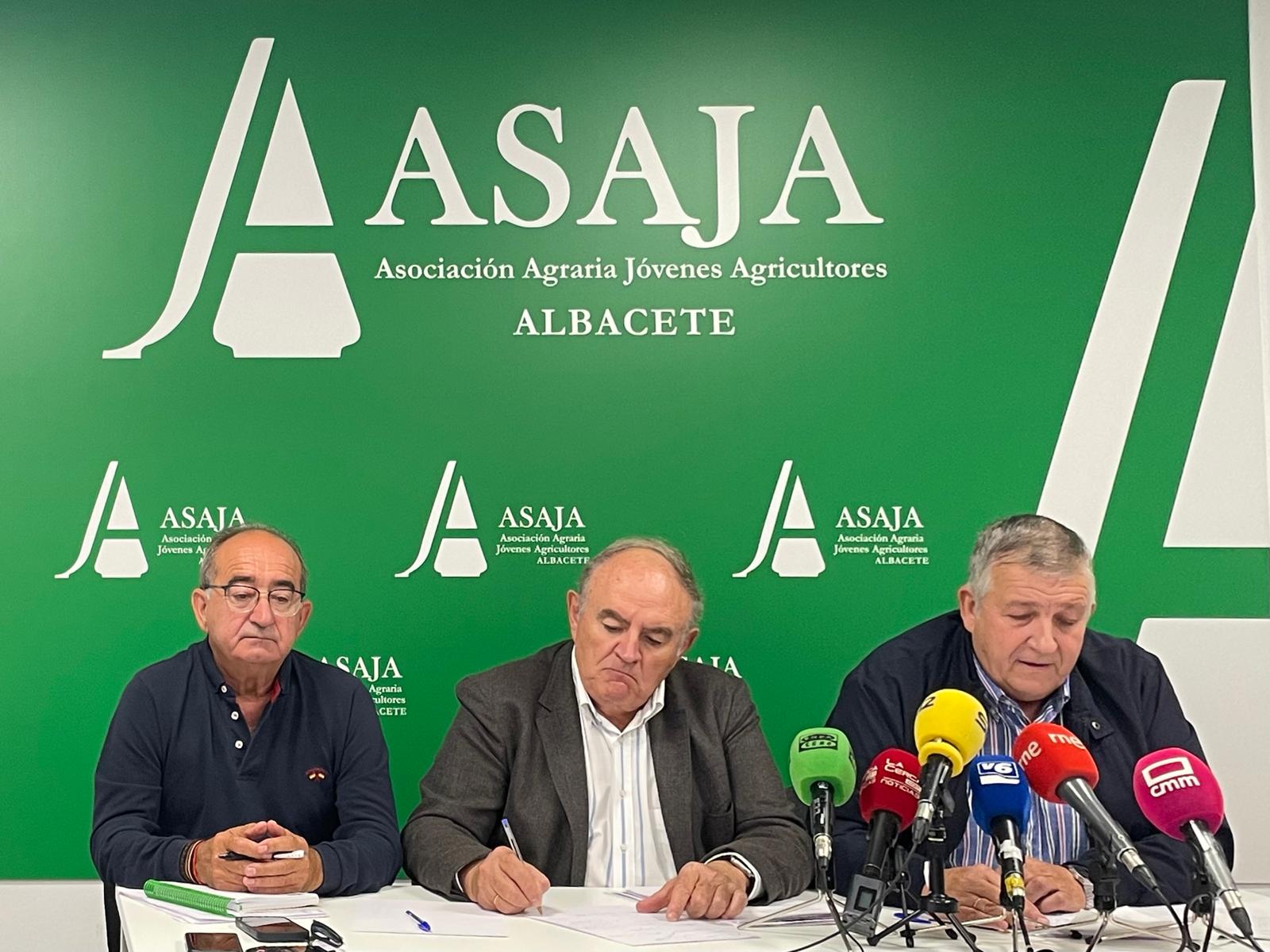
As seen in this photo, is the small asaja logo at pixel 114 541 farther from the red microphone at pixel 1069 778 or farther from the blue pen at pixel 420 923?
the red microphone at pixel 1069 778

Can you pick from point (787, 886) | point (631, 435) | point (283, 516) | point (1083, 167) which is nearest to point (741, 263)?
point (631, 435)

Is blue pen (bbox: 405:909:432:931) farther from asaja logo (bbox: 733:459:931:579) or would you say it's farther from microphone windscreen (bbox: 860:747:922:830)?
asaja logo (bbox: 733:459:931:579)

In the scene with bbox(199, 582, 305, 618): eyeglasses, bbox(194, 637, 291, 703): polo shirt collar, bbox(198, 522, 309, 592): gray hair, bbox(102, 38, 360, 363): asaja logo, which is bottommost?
bbox(194, 637, 291, 703): polo shirt collar

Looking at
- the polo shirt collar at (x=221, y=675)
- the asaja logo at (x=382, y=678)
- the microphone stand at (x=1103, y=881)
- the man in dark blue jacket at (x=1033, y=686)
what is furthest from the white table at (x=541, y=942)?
the asaja logo at (x=382, y=678)

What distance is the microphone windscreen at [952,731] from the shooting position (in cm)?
217

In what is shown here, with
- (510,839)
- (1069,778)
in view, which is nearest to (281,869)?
(510,839)

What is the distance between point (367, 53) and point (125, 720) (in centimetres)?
196

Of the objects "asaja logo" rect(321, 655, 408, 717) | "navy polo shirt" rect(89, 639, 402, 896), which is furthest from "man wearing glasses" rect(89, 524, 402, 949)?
"asaja logo" rect(321, 655, 408, 717)

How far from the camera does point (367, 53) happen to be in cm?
384

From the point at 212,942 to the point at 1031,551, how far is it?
5.80 ft

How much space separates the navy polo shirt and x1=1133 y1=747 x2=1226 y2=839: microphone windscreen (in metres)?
1.44

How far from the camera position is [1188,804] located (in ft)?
6.71

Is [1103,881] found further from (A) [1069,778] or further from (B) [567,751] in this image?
(B) [567,751]

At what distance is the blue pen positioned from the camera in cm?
236
